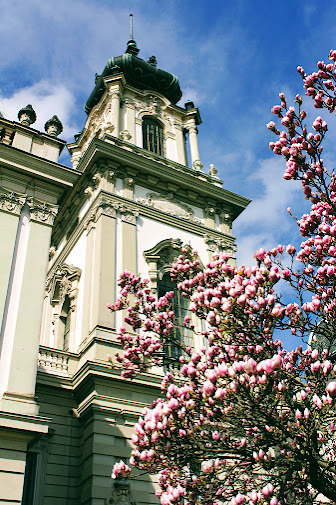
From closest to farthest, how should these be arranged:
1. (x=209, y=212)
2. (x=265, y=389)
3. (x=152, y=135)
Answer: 1. (x=265, y=389)
2. (x=209, y=212)
3. (x=152, y=135)

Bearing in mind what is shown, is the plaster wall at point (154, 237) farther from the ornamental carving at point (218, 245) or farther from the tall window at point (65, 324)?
the tall window at point (65, 324)

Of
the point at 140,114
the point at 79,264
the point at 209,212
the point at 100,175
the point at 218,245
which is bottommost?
the point at 79,264

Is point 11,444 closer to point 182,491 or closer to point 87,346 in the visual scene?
point 182,491

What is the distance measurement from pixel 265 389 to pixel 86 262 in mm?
11426

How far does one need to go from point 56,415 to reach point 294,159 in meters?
9.45

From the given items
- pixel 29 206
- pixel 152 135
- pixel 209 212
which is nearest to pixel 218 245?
pixel 209 212

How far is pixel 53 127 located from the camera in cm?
1421

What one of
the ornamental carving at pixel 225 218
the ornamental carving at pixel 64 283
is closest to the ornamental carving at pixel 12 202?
the ornamental carving at pixel 64 283

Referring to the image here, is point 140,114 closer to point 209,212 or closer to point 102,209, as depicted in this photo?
point 209,212

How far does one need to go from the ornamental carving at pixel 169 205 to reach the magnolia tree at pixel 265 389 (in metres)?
10.6

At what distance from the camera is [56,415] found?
42.8 ft

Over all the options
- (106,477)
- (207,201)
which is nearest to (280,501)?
(106,477)

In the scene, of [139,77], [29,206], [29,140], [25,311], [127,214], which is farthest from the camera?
[139,77]

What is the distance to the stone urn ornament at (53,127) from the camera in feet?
46.5
